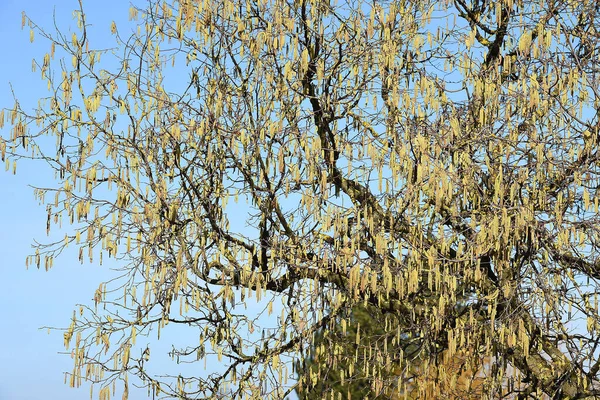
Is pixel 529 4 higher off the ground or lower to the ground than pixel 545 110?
higher

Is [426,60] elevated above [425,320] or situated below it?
above

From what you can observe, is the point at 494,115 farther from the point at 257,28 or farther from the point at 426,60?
the point at 257,28

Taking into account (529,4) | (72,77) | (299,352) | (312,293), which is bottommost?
(299,352)

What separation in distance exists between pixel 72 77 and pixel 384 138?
286 centimetres

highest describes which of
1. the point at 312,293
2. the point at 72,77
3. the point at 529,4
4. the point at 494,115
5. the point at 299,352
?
the point at 529,4

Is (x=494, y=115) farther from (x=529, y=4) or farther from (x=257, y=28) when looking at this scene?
→ (x=257, y=28)

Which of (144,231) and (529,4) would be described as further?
(529,4)

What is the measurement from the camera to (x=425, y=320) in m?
6.86

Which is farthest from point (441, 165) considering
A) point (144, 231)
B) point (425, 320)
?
point (144, 231)

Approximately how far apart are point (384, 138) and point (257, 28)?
1.55m

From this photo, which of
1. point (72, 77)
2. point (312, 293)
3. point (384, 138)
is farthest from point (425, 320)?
point (72, 77)

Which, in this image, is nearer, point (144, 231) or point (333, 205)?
point (333, 205)

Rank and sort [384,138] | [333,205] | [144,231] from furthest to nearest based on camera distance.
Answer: [384,138] < [144,231] < [333,205]

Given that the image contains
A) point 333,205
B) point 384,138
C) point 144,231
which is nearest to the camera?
point 333,205
